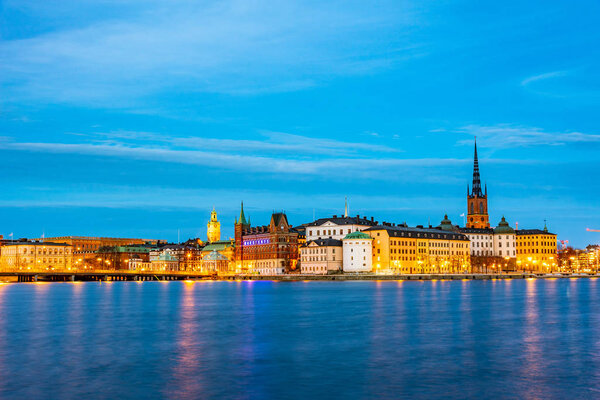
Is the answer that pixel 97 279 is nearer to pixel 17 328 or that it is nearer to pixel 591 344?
pixel 17 328

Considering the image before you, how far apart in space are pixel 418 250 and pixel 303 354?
14465 cm

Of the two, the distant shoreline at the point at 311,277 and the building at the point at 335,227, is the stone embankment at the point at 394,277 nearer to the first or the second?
the distant shoreline at the point at 311,277

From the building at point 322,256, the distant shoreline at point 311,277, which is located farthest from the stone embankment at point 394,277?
the building at point 322,256

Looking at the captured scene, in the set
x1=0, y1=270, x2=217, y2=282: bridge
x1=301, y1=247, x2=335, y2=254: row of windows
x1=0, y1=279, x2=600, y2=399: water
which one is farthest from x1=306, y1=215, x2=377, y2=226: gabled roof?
x1=0, y1=279, x2=600, y2=399: water

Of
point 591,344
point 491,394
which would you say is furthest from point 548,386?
point 591,344

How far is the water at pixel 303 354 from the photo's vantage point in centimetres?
2742

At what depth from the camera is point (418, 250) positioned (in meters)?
178

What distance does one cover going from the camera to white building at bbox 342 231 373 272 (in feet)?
541

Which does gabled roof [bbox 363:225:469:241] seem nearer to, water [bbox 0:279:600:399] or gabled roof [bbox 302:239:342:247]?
gabled roof [bbox 302:239:342:247]

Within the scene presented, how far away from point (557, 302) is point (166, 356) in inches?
1984

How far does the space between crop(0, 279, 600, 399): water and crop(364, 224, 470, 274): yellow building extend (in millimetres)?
105513

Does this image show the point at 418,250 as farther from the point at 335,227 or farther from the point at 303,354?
the point at 303,354

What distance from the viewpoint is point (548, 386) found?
27.6 metres

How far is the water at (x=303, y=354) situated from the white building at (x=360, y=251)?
330ft
